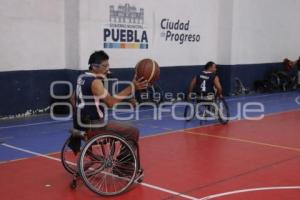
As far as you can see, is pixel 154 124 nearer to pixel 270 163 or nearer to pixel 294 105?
pixel 270 163

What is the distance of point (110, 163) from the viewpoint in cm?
421

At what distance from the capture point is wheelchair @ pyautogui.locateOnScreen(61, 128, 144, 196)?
404 cm

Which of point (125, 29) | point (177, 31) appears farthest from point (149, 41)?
point (177, 31)

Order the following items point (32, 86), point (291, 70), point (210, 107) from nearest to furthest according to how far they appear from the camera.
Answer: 1. point (210, 107)
2. point (32, 86)
3. point (291, 70)

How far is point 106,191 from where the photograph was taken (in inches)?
167

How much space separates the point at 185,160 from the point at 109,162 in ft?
5.08

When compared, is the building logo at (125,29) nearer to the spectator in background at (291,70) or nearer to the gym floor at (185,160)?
the gym floor at (185,160)

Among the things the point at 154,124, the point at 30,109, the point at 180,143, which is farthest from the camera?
the point at 30,109

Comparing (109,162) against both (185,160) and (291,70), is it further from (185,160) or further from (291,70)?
(291,70)

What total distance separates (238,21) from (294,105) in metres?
3.10

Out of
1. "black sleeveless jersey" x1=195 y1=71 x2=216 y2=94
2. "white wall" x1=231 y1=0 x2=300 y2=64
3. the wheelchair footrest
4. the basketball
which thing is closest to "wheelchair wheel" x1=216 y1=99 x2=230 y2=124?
"black sleeveless jersey" x1=195 y1=71 x2=216 y2=94

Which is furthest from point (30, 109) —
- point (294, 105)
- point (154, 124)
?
point (294, 105)

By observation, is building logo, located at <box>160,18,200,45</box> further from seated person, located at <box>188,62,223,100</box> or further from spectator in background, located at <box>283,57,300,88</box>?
spectator in background, located at <box>283,57,300,88</box>

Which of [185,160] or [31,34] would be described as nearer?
[185,160]
